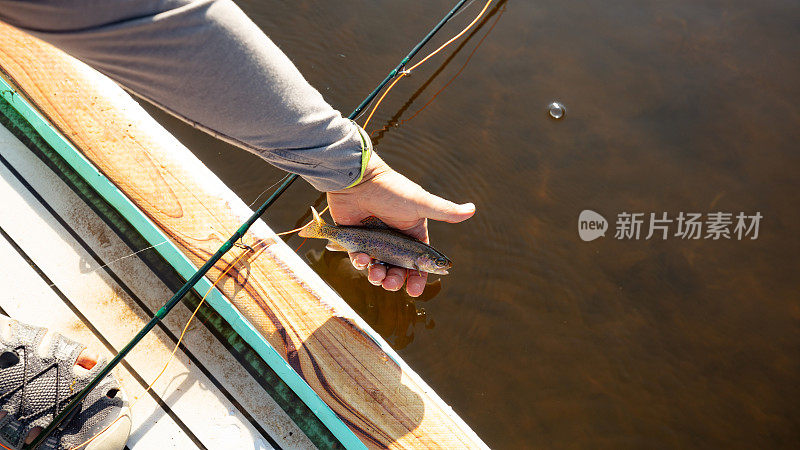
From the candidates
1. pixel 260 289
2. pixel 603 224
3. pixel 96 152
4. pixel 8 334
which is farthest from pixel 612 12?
pixel 8 334

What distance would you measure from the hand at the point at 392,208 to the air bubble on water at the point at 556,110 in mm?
1617

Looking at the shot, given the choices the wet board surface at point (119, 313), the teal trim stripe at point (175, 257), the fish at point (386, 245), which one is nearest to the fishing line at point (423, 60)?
the fish at point (386, 245)

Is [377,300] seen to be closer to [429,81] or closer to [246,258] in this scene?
[246,258]

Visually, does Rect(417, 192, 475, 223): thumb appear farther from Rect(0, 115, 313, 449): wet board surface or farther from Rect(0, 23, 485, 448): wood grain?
Rect(0, 115, 313, 449): wet board surface

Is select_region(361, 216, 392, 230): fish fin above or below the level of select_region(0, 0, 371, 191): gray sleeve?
above

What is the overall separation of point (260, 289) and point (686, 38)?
4.25 m

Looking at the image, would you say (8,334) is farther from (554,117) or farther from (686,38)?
(686,38)

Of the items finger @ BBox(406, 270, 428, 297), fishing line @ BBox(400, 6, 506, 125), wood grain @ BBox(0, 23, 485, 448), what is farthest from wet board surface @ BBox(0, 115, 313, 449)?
fishing line @ BBox(400, 6, 506, 125)

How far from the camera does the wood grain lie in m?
2.61

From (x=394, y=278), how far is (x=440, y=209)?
54 centimetres

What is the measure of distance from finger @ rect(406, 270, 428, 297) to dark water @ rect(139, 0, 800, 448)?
0.28 metres

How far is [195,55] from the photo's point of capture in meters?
1.38

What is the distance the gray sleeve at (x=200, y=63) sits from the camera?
126 centimetres

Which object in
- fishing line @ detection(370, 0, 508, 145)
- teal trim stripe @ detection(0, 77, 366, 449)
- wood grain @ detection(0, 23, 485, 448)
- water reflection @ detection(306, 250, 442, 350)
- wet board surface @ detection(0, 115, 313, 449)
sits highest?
fishing line @ detection(370, 0, 508, 145)
